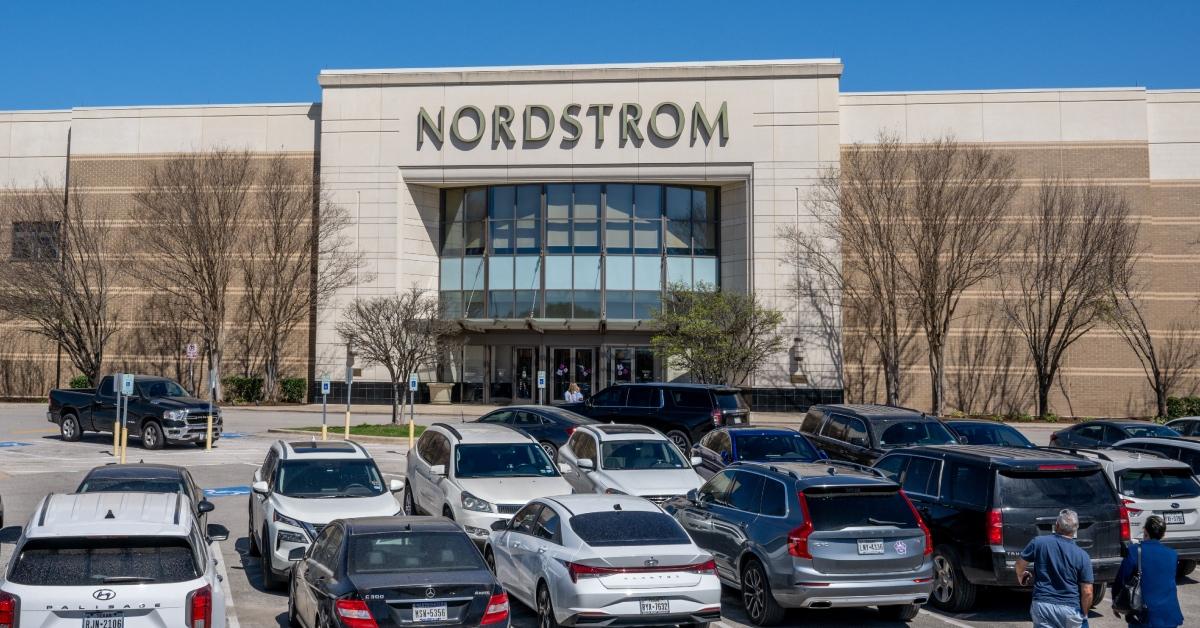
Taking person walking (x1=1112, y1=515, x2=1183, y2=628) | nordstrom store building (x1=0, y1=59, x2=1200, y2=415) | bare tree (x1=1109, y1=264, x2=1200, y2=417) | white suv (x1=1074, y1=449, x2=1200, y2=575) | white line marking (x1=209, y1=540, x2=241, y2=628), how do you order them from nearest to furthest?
person walking (x1=1112, y1=515, x2=1183, y2=628), white line marking (x1=209, y1=540, x2=241, y2=628), white suv (x1=1074, y1=449, x2=1200, y2=575), bare tree (x1=1109, y1=264, x2=1200, y2=417), nordstrom store building (x1=0, y1=59, x2=1200, y2=415)

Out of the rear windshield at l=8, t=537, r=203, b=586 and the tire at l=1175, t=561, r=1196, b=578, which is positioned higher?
the rear windshield at l=8, t=537, r=203, b=586

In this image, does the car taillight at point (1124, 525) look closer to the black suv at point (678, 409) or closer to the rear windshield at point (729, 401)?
the black suv at point (678, 409)

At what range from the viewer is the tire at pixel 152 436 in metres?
27.1

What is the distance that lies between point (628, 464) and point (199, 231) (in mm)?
35181

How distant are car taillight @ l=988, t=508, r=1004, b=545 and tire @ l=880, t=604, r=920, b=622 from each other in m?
1.08

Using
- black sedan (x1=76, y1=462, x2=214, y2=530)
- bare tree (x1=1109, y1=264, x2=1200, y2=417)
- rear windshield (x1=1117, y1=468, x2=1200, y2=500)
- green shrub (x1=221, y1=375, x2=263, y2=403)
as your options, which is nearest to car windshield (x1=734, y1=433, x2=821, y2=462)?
rear windshield (x1=1117, y1=468, x2=1200, y2=500)

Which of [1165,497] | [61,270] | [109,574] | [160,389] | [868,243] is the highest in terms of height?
[868,243]

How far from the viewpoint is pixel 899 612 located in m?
10.9

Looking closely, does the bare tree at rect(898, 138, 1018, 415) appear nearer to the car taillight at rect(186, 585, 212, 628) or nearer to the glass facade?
the glass facade

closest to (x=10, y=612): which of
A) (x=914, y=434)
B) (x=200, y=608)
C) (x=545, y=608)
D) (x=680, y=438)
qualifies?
(x=200, y=608)

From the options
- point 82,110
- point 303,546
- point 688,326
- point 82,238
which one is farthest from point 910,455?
point 82,110

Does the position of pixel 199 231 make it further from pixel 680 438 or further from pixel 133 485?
pixel 133 485

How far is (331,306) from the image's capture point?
4616 centimetres

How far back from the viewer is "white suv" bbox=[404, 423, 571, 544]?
45.0 ft
